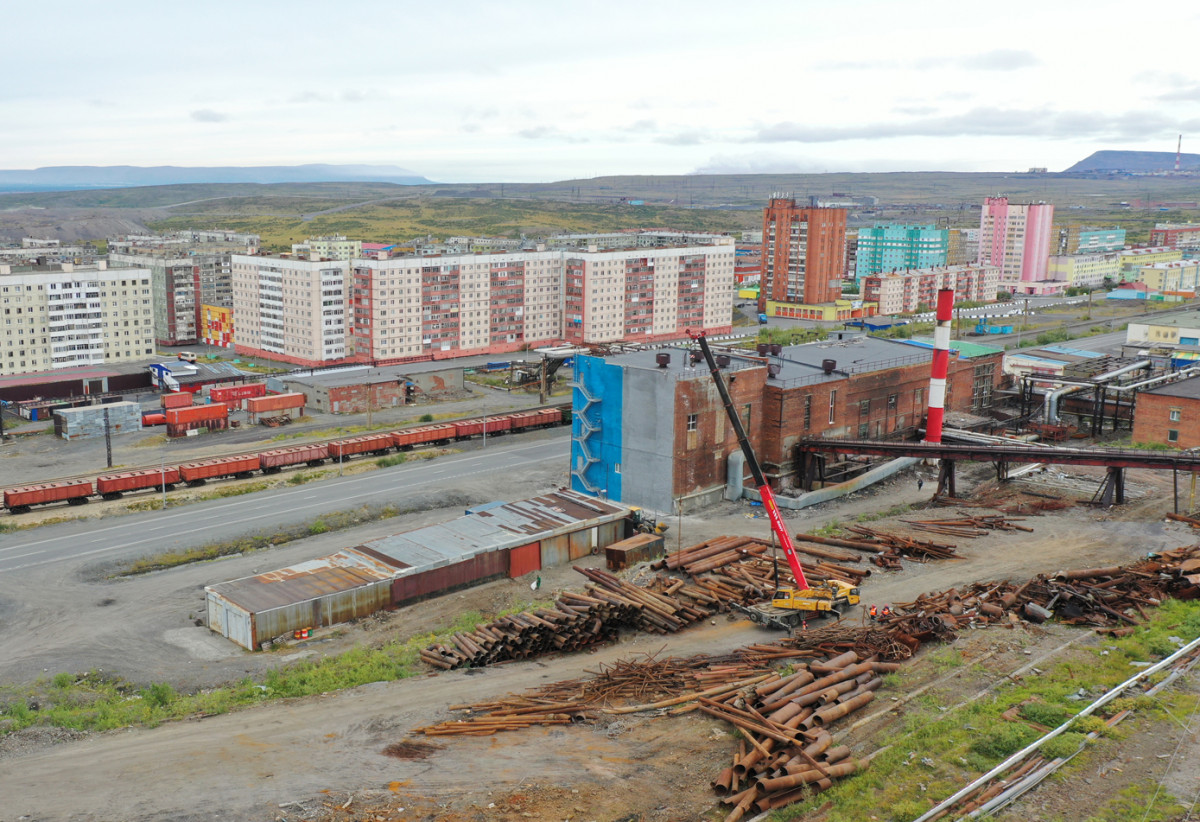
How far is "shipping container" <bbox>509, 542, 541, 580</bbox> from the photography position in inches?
1463

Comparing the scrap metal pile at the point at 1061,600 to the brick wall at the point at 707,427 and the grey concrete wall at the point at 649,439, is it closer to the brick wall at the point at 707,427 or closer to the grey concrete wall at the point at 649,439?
the brick wall at the point at 707,427

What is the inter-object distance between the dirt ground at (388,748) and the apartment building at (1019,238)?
13423cm

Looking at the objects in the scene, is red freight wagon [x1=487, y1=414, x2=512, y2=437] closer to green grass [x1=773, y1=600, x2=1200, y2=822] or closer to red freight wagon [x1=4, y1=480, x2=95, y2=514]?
red freight wagon [x1=4, y1=480, x2=95, y2=514]

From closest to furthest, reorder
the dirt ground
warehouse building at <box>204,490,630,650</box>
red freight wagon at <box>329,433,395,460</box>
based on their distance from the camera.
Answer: the dirt ground, warehouse building at <box>204,490,630,650</box>, red freight wagon at <box>329,433,395,460</box>

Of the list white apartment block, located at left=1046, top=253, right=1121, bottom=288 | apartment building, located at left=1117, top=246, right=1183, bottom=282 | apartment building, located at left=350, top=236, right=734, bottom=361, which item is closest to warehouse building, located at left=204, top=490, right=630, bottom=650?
apartment building, located at left=350, top=236, right=734, bottom=361

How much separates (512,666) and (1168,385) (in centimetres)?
4653

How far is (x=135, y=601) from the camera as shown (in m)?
34.8

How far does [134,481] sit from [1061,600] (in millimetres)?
41696

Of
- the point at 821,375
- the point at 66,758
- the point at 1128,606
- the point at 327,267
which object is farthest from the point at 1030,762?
the point at 327,267

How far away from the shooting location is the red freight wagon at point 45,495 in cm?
4597

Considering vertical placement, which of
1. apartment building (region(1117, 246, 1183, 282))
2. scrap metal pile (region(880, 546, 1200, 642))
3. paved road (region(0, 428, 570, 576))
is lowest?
paved road (region(0, 428, 570, 576))

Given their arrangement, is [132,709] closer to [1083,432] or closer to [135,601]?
[135,601]

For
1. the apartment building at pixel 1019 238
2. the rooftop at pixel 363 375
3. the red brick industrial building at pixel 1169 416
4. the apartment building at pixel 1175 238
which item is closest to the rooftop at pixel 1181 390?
the red brick industrial building at pixel 1169 416

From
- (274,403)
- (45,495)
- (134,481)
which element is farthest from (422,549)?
(274,403)
